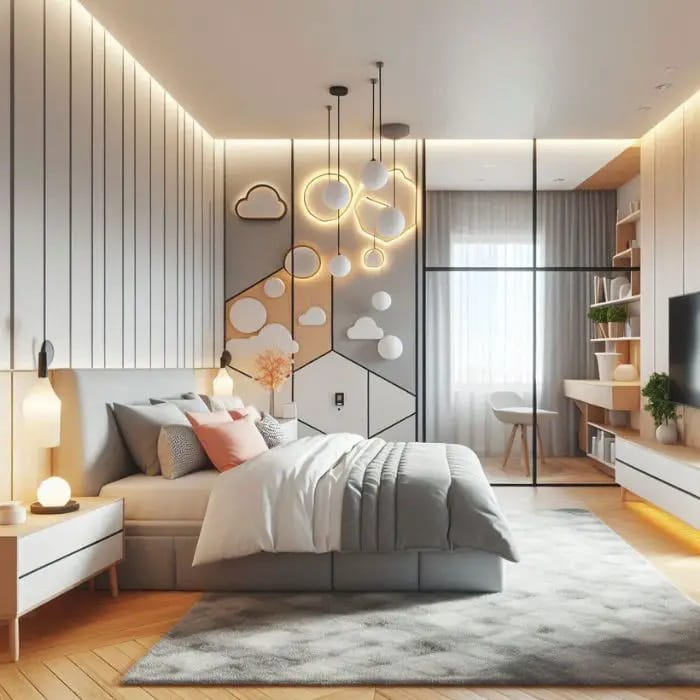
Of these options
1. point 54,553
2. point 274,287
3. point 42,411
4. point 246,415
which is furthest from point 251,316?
point 54,553

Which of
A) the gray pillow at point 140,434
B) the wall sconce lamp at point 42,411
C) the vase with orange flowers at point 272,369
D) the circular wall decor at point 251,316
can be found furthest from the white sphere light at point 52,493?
the circular wall decor at point 251,316

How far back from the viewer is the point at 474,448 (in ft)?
22.9

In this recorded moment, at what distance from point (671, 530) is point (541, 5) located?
324 centimetres

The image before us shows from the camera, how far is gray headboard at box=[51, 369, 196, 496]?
391 cm

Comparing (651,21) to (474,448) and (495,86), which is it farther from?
(474,448)

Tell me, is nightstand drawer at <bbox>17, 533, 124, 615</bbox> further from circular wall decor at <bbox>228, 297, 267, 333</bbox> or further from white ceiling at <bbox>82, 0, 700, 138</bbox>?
circular wall decor at <bbox>228, 297, 267, 333</bbox>

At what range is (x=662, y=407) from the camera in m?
5.96

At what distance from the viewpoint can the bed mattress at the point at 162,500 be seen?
13.1 feet

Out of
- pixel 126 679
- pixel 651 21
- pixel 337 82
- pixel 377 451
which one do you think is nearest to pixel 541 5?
pixel 651 21

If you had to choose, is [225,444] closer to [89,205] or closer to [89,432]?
[89,432]

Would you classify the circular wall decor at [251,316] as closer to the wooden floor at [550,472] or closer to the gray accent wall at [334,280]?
the gray accent wall at [334,280]

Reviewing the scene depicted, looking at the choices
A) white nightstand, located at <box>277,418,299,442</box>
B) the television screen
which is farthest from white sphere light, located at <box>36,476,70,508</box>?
the television screen

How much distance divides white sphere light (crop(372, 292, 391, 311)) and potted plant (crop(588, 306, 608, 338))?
1698 millimetres

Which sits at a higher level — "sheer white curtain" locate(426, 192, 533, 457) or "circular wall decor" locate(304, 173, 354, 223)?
"circular wall decor" locate(304, 173, 354, 223)
